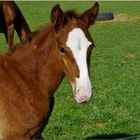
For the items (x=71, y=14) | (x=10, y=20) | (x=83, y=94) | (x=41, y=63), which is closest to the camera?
(x=83, y=94)

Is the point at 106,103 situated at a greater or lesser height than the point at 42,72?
lesser

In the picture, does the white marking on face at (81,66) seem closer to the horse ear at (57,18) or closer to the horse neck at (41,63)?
the horse ear at (57,18)

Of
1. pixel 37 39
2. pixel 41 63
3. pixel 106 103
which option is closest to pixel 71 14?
pixel 37 39

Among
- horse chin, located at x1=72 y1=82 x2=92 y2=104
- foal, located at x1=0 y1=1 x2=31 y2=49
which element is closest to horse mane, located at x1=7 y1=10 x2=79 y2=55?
horse chin, located at x1=72 y1=82 x2=92 y2=104

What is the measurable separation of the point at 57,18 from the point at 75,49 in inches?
15.9

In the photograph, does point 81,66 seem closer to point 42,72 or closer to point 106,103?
point 42,72

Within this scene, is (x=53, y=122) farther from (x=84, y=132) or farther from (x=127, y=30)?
(x=127, y=30)

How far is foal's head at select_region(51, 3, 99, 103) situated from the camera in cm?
417

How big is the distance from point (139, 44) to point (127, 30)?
382 centimetres

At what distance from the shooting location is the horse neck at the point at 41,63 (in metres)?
4.52

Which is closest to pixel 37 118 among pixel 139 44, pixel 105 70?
pixel 105 70

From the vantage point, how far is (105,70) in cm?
1038

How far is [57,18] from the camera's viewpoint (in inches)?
171

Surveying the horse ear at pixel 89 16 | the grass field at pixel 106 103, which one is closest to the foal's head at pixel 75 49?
the horse ear at pixel 89 16
